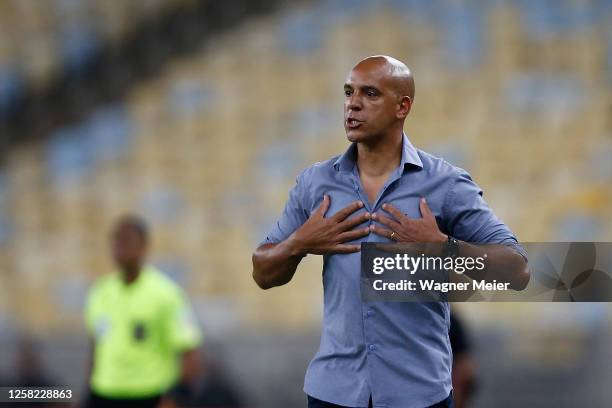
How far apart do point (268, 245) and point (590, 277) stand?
37.7 inches

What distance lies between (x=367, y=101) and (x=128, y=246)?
2.99 m

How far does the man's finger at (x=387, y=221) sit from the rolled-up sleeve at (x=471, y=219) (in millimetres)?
138

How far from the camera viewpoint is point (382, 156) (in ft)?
9.87

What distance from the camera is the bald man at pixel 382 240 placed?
9.50ft

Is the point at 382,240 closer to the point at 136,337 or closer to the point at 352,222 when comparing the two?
the point at 352,222

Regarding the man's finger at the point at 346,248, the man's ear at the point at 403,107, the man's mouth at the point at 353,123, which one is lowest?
the man's finger at the point at 346,248

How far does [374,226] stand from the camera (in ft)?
9.48

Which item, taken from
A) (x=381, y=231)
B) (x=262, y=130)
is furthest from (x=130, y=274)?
(x=381, y=231)

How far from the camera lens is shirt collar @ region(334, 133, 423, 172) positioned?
298 centimetres

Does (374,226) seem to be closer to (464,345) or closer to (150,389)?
(464,345)

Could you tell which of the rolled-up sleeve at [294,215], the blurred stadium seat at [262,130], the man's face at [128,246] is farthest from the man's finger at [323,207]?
the blurred stadium seat at [262,130]

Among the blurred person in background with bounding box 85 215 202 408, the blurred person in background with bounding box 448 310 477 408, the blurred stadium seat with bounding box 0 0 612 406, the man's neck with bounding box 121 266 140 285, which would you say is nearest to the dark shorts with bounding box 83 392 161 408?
the blurred person in background with bounding box 85 215 202 408

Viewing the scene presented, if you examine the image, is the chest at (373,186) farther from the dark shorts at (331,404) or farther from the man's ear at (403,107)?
the dark shorts at (331,404)

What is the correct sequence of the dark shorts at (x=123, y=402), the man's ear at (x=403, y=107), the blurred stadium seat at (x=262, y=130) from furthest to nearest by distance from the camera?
the blurred stadium seat at (x=262, y=130)
the dark shorts at (x=123, y=402)
the man's ear at (x=403, y=107)
